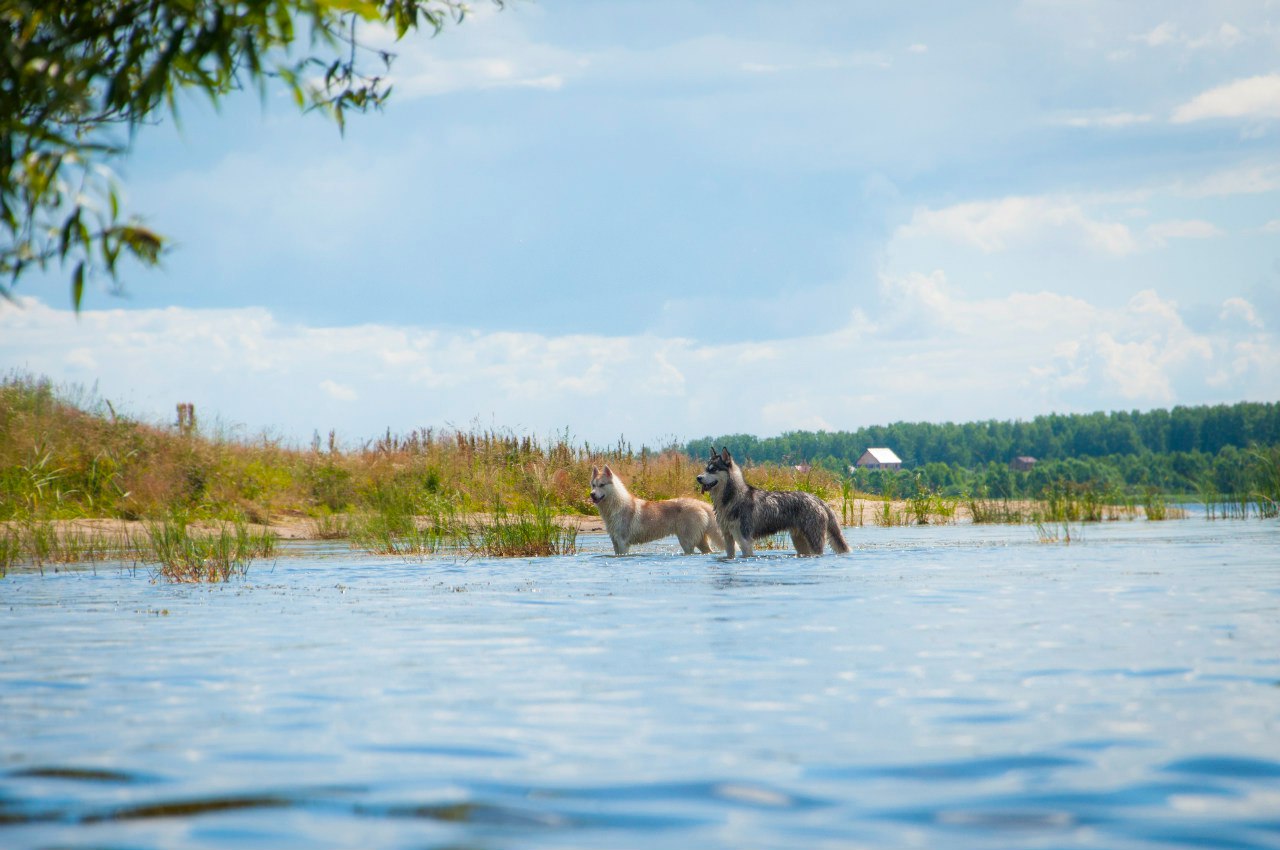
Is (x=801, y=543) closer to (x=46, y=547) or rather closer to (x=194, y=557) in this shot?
(x=194, y=557)

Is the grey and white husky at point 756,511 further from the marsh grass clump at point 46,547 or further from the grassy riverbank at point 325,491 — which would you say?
the marsh grass clump at point 46,547

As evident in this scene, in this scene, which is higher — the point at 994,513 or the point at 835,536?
the point at 835,536

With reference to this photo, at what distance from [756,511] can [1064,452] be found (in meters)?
79.0

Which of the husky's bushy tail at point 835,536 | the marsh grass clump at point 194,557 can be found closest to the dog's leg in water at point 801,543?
the husky's bushy tail at point 835,536

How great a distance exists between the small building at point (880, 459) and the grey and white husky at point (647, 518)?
82.3 m

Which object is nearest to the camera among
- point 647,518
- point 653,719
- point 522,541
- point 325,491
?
point 653,719

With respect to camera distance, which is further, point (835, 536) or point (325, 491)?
point (325, 491)

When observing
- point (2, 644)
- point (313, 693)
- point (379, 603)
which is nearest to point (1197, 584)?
point (379, 603)

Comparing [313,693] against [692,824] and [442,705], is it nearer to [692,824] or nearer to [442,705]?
[442,705]

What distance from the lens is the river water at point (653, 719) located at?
384 cm

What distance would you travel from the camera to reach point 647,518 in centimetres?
1675

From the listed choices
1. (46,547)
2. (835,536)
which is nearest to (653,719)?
(835,536)

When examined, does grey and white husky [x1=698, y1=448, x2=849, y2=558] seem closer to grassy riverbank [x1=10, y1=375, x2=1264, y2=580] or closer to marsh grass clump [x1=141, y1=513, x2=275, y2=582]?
grassy riverbank [x1=10, y1=375, x2=1264, y2=580]

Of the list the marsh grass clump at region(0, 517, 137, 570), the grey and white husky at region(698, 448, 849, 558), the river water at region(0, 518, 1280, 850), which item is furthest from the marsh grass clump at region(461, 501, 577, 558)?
the river water at region(0, 518, 1280, 850)
